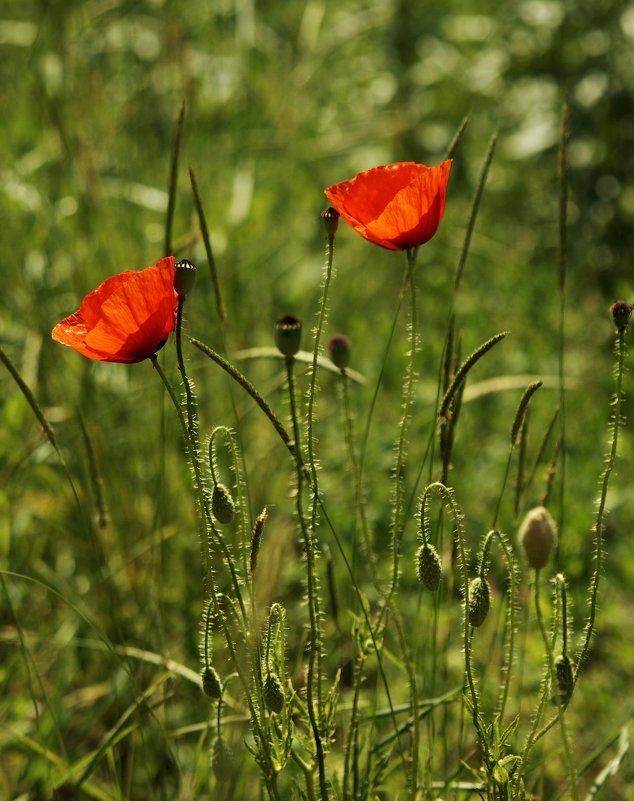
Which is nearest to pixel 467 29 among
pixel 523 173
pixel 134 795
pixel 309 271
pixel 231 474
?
pixel 523 173

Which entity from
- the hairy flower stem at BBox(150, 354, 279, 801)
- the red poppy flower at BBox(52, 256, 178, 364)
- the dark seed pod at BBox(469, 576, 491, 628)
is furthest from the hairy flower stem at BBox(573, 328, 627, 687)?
the red poppy flower at BBox(52, 256, 178, 364)

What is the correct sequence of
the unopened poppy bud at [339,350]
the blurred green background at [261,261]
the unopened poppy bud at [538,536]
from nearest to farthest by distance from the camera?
the unopened poppy bud at [538,536]
the unopened poppy bud at [339,350]
the blurred green background at [261,261]

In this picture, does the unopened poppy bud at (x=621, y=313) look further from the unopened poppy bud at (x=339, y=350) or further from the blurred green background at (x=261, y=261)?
the blurred green background at (x=261, y=261)

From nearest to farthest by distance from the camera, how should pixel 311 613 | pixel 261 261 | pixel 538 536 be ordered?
pixel 538 536 < pixel 311 613 < pixel 261 261

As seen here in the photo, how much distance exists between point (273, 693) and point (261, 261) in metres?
1.88

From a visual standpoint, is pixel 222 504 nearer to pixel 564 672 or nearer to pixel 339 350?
pixel 339 350

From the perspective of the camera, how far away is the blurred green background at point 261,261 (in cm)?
199

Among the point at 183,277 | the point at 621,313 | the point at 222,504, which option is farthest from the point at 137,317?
the point at 621,313

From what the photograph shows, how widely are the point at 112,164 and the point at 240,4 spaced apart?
0.67 metres

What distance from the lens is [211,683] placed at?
1.14 m

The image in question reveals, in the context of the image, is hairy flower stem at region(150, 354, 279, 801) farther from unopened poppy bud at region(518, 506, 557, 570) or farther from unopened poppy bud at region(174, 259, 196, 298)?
unopened poppy bud at region(518, 506, 557, 570)

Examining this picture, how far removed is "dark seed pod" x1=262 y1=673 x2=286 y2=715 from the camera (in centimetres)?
112

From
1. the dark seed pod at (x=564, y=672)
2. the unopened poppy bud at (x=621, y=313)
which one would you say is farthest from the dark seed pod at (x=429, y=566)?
the unopened poppy bud at (x=621, y=313)

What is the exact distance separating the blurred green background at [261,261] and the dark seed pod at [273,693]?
198mm
